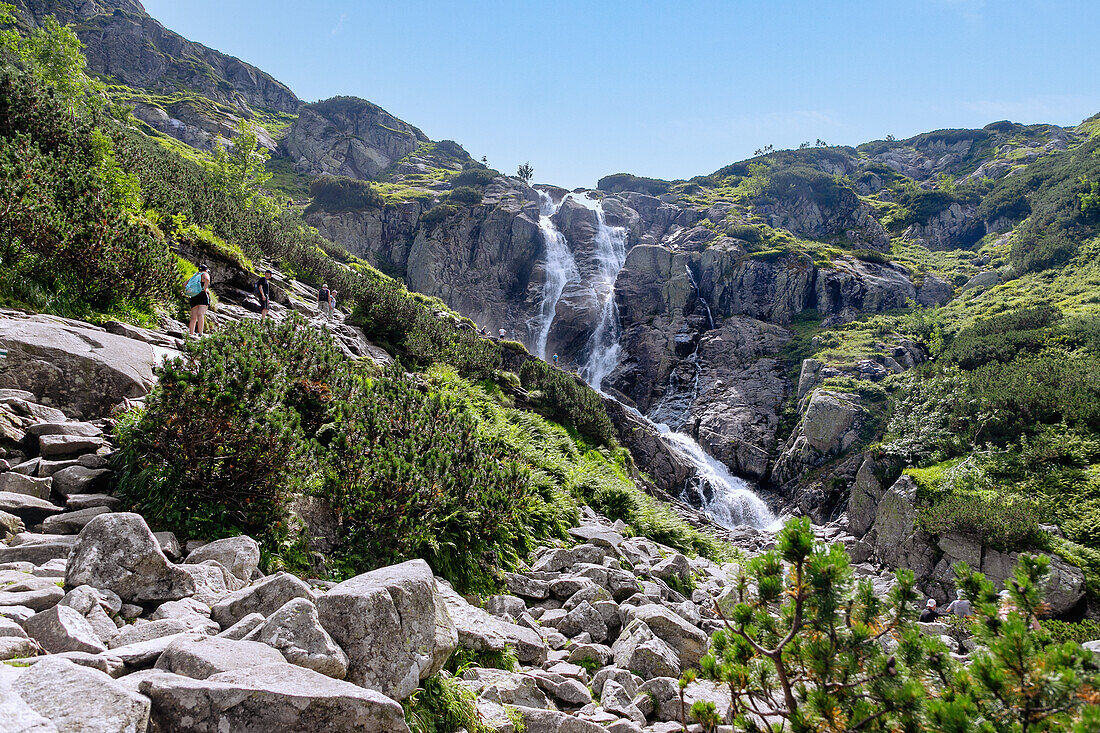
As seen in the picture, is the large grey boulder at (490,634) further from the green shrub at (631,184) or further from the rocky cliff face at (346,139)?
the rocky cliff face at (346,139)

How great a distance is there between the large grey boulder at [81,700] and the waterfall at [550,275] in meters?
43.6

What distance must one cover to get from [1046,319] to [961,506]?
20848 millimetres

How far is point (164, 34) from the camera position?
106250mm

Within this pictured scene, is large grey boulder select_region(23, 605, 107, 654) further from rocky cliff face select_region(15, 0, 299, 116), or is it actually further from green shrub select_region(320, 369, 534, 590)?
rocky cliff face select_region(15, 0, 299, 116)

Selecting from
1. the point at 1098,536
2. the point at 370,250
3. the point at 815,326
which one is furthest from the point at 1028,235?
the point at 370,250

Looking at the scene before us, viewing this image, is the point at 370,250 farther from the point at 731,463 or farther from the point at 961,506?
the point at 961,506

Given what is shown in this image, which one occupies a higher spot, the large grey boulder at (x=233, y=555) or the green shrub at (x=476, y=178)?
the green shrub at (x=476, y=178)

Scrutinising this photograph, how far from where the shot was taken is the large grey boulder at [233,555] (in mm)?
4441

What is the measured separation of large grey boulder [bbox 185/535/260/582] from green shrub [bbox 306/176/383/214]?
226ft

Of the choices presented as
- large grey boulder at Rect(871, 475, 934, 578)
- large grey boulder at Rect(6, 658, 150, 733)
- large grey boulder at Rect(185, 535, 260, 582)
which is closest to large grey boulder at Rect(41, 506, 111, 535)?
large grey boulder at Rect(185, 535, 260, 582)

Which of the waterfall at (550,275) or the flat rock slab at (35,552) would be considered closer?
the flat rock slab at (35,552)

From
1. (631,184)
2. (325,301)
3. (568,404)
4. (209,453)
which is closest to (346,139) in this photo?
(631,184)

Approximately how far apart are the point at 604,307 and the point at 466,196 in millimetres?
29846

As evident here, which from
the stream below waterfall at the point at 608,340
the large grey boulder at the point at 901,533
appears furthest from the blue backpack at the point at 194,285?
the stream below waterfall at the point at 608,340
